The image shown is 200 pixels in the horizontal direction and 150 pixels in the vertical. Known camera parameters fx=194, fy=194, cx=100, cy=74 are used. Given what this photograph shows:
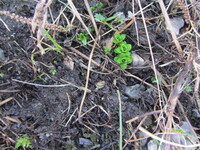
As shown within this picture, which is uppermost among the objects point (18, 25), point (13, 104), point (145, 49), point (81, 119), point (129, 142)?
point (18, 25)

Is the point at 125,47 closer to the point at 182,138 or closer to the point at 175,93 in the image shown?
the point at 175,93

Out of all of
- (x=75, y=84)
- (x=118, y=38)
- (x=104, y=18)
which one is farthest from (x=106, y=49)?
(x=75, y=84)

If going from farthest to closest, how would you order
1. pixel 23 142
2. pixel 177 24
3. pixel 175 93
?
pixel 177 24 → pixel 175 93 → pixel 23 142

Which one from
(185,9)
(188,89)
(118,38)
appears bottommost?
(188,89)

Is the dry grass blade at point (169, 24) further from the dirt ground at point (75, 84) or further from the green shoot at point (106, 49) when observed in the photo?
the green shoot at point (106, 49)

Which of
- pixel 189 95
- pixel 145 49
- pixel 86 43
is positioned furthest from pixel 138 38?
pixel 189 95

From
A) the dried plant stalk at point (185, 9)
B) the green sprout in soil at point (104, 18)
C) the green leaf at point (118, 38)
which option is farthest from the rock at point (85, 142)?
the dried plant stalk at point (185, 9)

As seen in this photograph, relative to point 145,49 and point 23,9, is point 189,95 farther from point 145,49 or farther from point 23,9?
point 23,9

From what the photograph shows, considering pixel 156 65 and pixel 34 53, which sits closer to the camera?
pixel 34 53
